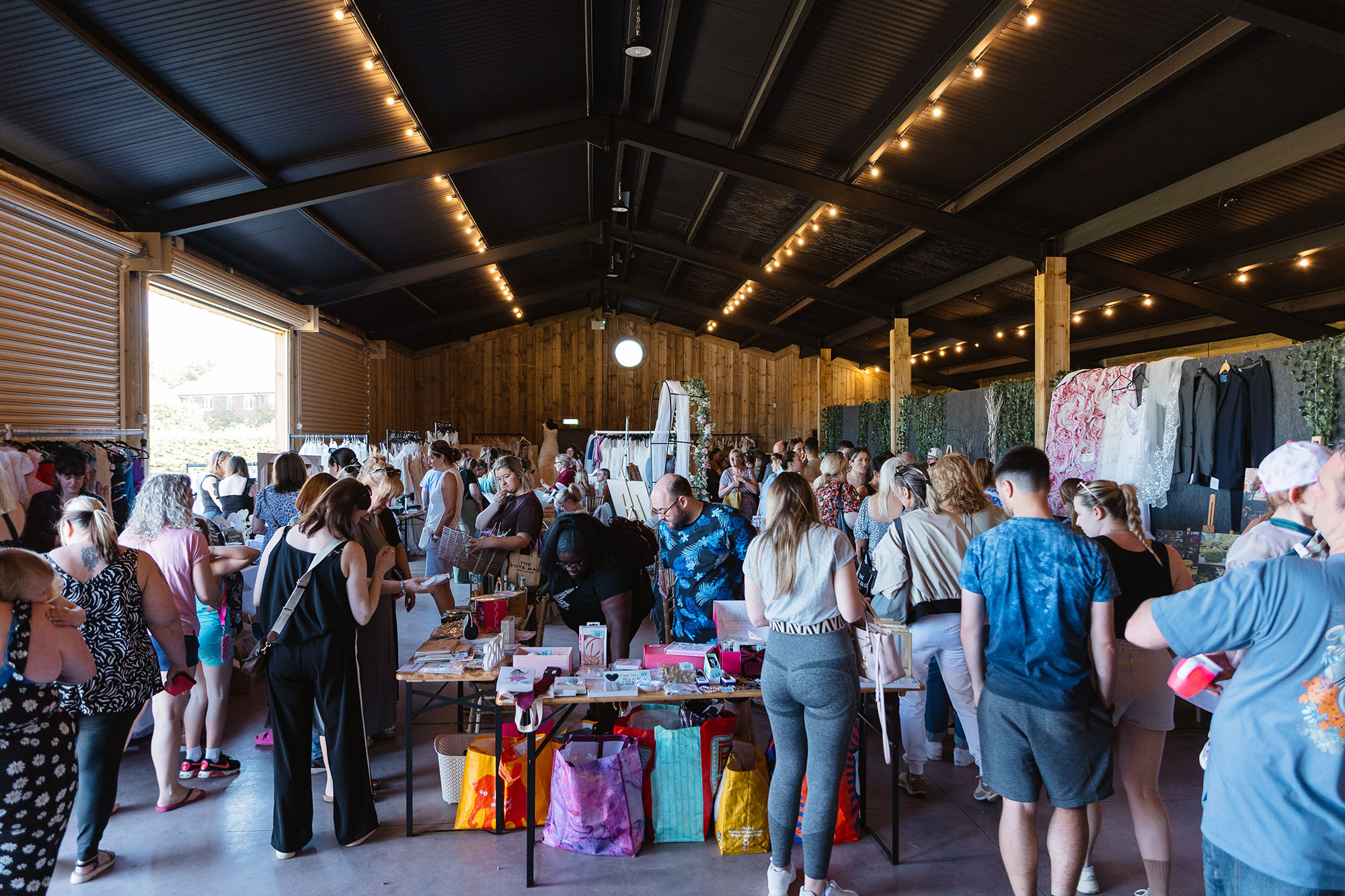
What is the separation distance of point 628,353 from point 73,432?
523 inches

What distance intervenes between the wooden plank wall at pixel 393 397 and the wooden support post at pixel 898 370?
29.7 feet

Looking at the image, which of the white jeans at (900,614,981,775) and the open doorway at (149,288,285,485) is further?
the open doorway at (149,288,285,485)

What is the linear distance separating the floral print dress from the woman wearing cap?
284 centimetres

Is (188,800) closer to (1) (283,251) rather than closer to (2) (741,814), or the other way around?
(2) (741,814)

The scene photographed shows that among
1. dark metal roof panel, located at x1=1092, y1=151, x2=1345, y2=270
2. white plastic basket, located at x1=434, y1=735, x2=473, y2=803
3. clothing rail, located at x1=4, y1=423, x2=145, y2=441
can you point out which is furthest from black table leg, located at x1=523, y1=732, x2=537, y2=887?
dark metal roof panel, located at x1=1092, y1=151, x2=1345, y2=270

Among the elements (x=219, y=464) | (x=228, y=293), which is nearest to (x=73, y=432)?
(x=219, y=464)

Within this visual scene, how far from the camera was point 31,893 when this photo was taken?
2.11m

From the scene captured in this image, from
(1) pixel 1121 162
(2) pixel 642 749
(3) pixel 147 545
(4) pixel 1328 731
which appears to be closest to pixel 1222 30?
(1) pixel 1121 162

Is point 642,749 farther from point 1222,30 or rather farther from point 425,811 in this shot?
point 1222,30

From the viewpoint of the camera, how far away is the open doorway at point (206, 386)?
7.49 metres

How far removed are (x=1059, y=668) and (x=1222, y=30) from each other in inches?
171

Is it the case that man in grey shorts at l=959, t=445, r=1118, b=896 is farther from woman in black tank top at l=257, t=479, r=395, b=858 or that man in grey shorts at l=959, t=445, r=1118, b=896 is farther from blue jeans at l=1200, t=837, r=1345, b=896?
woman in black tank top at l=257, t=479, r=395, b=858

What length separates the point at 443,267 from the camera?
11.2 m

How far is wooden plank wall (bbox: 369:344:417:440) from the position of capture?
1430cm
